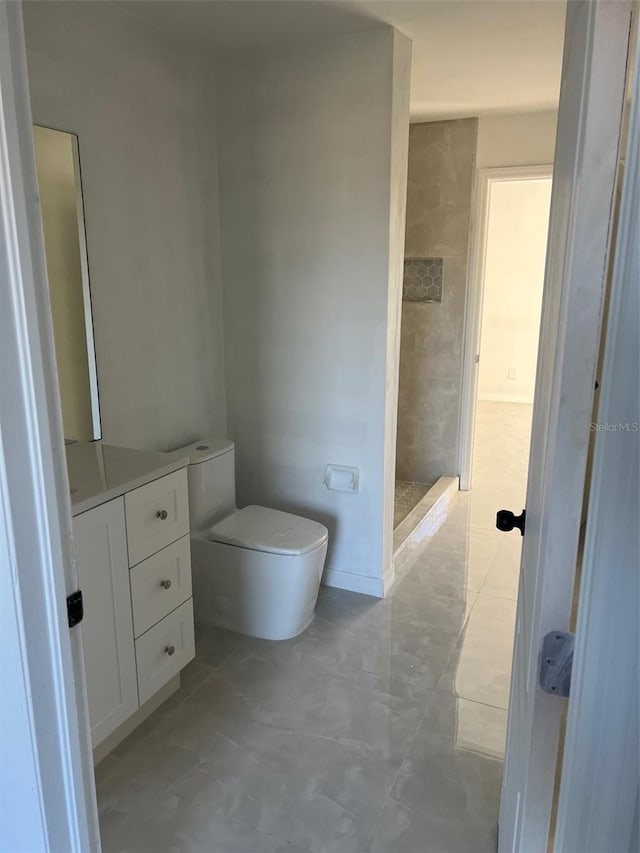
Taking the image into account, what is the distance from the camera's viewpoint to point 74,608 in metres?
1.07

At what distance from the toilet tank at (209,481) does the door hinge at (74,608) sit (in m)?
1.50

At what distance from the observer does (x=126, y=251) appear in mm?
2408

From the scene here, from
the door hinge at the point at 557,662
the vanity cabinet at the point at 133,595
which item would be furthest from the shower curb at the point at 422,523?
the door hinge at the point at 557,662

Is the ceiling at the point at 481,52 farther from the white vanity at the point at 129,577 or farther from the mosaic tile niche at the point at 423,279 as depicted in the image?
the white vanity at the point at 129,577

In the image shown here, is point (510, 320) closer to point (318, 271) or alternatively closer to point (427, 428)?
point (427, 428)

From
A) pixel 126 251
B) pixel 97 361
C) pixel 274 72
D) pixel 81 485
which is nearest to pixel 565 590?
Result: pixel 81 485

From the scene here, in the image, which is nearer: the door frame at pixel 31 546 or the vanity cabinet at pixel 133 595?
the door frame at pixel 31 546

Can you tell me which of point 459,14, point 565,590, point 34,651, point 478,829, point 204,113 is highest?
point 459,14

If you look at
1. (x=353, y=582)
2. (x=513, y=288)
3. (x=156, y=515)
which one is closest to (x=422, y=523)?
(x=353, y=582)

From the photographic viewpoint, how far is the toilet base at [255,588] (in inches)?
98.5

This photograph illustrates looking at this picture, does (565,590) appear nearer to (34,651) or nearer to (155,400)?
(34,651)

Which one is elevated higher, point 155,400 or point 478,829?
point 155,400

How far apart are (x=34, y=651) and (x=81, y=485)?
2.80ft

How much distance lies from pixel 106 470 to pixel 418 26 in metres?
1.97
